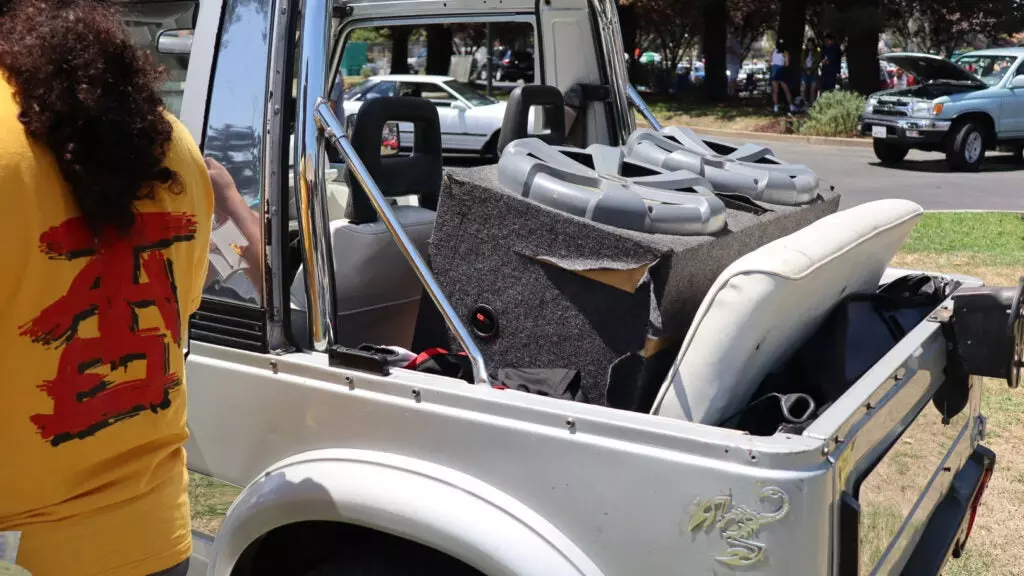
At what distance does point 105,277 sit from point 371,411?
629 mm

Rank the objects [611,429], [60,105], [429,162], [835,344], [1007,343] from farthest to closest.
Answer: [429,162] < [835,344] < [1007,343] < [611,429] < [60,105]

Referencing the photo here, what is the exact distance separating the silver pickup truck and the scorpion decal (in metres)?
15.1

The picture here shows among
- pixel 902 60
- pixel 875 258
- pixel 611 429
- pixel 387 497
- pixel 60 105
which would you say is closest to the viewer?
pixel 60 105

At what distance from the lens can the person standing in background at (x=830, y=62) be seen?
70.2ft

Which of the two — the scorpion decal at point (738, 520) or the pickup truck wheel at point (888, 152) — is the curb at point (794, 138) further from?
the scorpion decal at point (738, 520)

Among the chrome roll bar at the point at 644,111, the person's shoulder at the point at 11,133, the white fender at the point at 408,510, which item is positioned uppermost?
the person's shoulder at the point at 11,133

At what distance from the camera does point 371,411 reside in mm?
2051

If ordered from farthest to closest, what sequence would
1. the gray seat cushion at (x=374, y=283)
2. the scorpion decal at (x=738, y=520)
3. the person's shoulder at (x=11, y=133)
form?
the gray seat cushion at (x=374, y=283) < the scorpion decal at (x=738, y=520) < the person's shoulder at (x=11, y=133)

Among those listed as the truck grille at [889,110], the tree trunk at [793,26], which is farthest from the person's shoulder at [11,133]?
the tree trunk at [793,26]

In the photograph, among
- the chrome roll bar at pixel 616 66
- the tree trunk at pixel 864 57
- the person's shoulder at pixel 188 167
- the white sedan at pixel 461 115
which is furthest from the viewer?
the tree trunk at pixel 864 57

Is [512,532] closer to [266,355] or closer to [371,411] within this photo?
[371,411]

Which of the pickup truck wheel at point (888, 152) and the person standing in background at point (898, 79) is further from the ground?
the person standing in background at point (898, 79)

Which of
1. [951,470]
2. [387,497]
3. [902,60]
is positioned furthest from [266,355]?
[902,60]

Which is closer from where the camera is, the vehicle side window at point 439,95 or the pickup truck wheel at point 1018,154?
the vehicle side window at point 439,95
